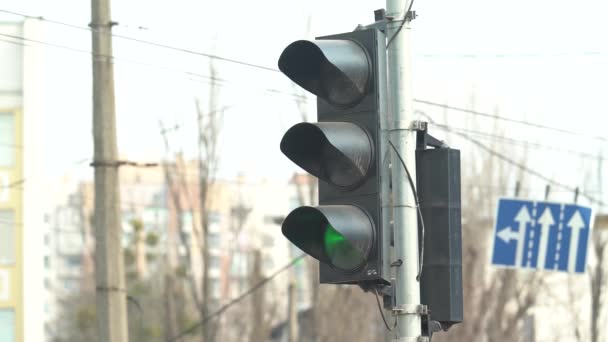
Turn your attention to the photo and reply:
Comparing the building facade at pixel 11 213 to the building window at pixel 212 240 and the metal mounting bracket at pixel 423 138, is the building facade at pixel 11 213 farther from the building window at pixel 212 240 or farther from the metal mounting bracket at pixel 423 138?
the metal mounting bracket at pixel 423 138

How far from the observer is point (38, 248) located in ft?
96.2

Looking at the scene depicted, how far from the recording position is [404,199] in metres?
6.47

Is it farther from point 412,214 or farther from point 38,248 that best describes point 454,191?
point 38,248

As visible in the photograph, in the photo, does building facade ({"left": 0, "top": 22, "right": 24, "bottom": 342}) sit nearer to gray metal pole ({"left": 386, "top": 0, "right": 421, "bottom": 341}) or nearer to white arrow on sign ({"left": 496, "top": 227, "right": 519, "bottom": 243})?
white arrow on sign ({"left": 496, "top": 227, "right": 519, "bottom": 243})

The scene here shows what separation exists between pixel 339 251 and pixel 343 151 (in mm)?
478

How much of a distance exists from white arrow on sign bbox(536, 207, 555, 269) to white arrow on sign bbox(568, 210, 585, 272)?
0.29 m

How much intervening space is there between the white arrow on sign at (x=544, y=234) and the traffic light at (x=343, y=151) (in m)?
10.0

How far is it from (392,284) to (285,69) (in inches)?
44.4

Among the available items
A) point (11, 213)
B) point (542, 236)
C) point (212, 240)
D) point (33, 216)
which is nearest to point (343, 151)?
point (542, 236)

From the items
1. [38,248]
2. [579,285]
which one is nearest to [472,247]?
[579,285]

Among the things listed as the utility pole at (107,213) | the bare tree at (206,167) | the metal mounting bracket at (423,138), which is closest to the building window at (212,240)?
the bare tree at (206,167)

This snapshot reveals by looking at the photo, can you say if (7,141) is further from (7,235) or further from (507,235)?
(507,235)

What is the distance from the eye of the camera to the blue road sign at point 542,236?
16172 millimetres

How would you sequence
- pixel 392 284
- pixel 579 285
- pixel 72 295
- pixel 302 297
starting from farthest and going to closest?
1. pixel 302 297
2. pixel 72 295
3. pixel 579 285
4. pixel 392 284
